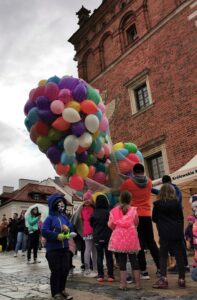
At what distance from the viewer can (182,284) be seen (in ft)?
14.4

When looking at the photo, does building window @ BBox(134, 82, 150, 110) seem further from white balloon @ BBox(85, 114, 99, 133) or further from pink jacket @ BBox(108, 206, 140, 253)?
pink jacket @ BBox(108, 206, 140, 253)

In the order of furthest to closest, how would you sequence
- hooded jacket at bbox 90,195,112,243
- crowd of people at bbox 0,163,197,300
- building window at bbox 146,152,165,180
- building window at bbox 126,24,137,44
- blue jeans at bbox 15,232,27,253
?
building window at bbox 126,24,137,44
building window at bbox 146,152,165,180
blue jeans at bbox 15,232,27,253
hooded jacket at bbox 90,195,112,243
crowd of people at bbox 0,163,197,300

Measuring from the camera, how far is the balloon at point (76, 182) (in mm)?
6164

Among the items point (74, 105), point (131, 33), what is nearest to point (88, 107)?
point (74, 105)

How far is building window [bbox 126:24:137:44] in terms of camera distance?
15.8 meters

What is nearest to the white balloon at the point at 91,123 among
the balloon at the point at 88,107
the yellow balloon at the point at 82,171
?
the balloon at the point at 88,107

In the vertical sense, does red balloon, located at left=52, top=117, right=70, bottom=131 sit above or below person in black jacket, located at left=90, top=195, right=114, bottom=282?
above

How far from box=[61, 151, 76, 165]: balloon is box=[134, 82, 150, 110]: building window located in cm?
890

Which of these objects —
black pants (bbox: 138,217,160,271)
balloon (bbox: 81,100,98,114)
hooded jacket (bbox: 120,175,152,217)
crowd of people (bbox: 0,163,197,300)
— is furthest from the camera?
balloon (bbox: 81,100,98,114)

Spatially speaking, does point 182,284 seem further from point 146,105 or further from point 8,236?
point 8,236

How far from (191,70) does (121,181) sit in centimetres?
814

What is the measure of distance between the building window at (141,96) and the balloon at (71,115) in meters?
8.85

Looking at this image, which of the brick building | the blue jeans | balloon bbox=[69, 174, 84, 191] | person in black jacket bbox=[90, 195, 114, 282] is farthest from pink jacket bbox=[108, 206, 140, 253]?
the blue jeans

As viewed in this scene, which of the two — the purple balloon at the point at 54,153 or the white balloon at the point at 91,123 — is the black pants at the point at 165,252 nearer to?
the white balloon at the point at 91,123
